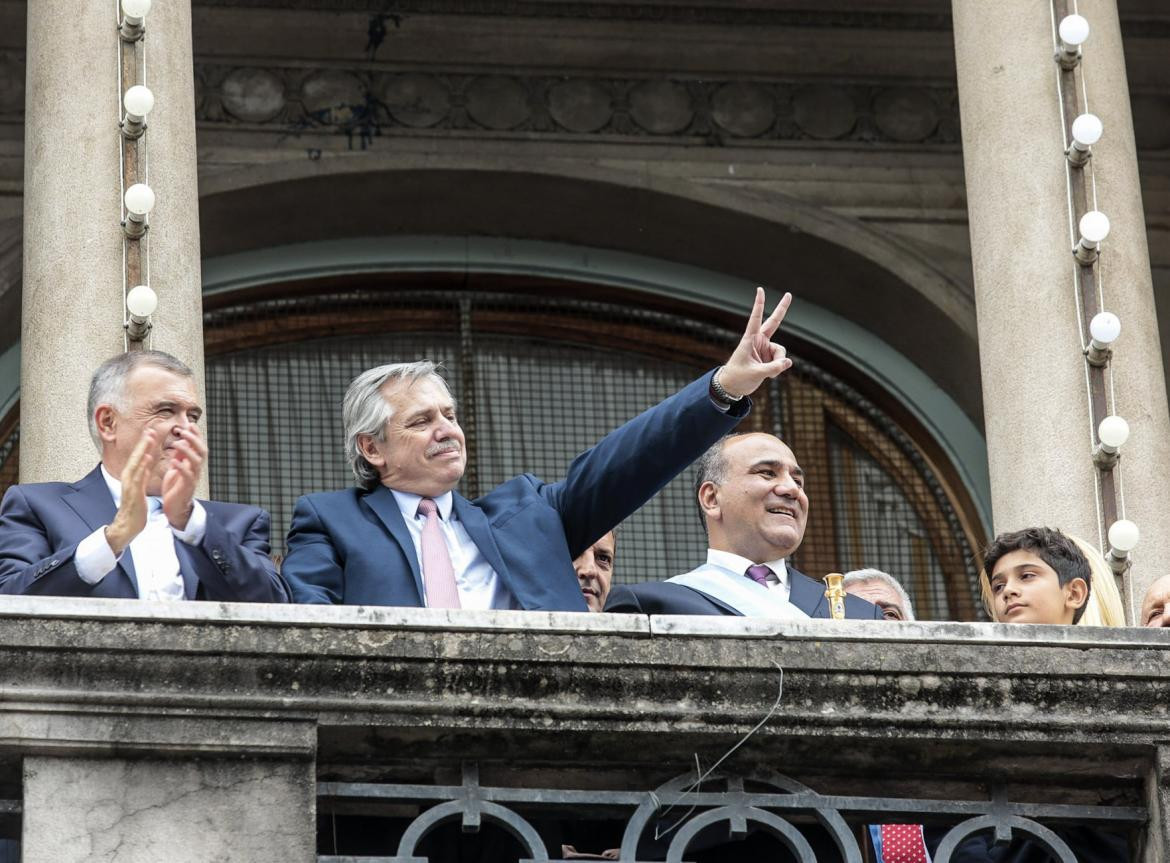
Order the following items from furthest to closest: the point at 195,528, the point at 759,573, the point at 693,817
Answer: the point at 759,573, the point at 195,528, the point at 693,817

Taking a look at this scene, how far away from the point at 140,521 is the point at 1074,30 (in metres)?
5.02

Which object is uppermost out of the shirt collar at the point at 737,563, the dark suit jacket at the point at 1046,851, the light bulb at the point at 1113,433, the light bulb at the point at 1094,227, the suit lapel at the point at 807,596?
the light bulb at the point at 1094,227

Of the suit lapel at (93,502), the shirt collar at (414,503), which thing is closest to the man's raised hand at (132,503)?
the suit lapel at (93,502)

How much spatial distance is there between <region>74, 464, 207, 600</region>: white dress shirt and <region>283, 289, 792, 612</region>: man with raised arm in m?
0.31

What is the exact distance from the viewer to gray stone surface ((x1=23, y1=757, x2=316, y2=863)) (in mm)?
4941

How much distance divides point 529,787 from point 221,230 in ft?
23.4

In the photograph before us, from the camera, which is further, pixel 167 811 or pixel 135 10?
pixel 135 10

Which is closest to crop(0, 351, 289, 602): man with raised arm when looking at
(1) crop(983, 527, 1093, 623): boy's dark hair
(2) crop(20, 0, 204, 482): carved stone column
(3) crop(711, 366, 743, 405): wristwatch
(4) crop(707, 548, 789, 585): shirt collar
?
(3) crop(711, 366, 743, 405): wristwatch

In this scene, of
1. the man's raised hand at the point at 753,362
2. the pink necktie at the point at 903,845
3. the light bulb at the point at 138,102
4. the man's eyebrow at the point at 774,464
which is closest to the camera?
the man's raised hand at the point at 753,362

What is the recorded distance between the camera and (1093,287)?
9273mm

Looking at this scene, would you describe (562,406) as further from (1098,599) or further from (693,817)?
(693,817)

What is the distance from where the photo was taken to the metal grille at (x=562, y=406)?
12.1 metres

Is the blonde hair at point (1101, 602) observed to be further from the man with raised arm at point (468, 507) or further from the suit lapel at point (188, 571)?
the suit lapel at point (188, 571)

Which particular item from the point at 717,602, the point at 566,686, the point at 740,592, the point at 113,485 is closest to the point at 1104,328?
the point at 740,592
